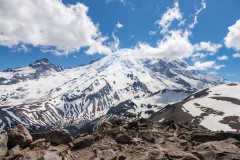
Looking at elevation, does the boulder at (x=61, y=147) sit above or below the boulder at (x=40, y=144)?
below

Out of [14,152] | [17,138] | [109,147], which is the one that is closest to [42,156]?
[14,152]

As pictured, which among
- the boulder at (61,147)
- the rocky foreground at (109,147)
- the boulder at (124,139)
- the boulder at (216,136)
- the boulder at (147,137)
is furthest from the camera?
the boulder at (216,136)

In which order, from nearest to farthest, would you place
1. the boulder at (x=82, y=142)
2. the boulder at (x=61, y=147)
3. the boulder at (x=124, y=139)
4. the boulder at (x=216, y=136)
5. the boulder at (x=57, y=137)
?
the boulder at (x=61, y=147), the boulder at (x=82, y=142), the boulder at (x=57, y=137), the boulder at (x=124, y=139), the boulder at (x=216, y=136)

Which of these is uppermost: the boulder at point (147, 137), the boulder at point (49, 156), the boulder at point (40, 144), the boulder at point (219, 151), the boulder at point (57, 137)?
the boulder at point (57, 137)

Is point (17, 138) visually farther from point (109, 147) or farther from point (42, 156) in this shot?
point (109, 147)

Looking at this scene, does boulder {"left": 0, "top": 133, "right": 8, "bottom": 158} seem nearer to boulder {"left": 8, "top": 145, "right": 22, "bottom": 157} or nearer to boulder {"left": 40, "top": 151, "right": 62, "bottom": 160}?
boulder {"left": 8, "top": 145, "right": 22, "bottom": 157}

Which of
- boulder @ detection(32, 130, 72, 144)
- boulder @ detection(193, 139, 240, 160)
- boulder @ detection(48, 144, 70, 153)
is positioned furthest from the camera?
boulder @ detection(32, 130, 72, 144)

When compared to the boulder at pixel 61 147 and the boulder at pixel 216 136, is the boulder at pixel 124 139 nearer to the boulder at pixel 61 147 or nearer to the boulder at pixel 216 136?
the boulder at pixel 61 147

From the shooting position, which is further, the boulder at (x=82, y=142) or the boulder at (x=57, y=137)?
the boulder at (x=57, y=137)

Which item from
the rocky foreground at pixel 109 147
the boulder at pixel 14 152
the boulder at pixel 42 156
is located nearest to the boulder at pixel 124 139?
the rocky foreground at pixel 109 147

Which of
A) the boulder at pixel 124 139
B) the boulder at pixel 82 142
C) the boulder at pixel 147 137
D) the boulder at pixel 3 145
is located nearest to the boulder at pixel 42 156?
the boulder at pixel 3 145

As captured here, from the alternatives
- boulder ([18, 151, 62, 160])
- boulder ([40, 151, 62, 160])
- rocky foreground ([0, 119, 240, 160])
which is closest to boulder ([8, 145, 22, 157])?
rocky foreground ([0, 119, 240, 160])

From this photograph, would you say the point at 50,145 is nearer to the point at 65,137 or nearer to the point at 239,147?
the point at 65,137

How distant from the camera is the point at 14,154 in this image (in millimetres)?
18875
